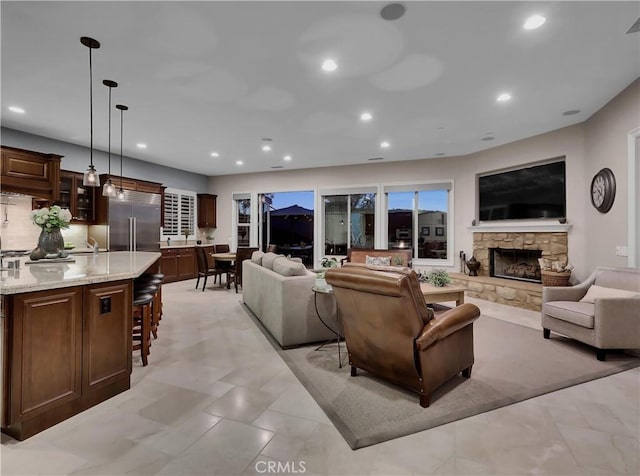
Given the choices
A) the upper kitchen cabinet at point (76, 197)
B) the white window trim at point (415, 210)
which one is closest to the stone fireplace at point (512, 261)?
the white window trim at point (415, 210)

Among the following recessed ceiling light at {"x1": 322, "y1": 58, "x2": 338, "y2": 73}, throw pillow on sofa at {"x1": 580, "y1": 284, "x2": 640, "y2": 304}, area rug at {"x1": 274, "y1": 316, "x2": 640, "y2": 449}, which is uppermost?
recessed ceiling light at {"x1": 322, "y1": 58, "x2": 338, "y2": 73}

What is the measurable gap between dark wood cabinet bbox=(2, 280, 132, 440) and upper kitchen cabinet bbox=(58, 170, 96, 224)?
4411mm

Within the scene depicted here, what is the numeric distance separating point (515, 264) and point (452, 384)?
4.31 m

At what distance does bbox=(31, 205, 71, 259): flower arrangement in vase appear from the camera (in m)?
2.97

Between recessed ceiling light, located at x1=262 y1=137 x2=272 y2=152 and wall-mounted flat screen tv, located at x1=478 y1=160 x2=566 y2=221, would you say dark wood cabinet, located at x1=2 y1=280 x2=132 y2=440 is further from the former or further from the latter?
wall-mounted flat screen tv, located at x1=478 y1=160 x2=566 y2=221

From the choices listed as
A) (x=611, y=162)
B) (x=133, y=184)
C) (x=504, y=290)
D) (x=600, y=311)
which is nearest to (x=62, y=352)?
(x=600, y=311)

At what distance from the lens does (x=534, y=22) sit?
2475mm

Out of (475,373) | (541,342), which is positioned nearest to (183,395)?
(475,373)

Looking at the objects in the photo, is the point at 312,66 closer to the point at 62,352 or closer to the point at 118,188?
the point at 62,352

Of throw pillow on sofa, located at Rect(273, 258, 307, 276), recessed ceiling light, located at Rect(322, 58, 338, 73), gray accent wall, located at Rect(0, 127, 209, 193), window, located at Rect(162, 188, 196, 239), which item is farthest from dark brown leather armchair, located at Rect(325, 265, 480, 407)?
window, located at Rect(162, 188, 196, 239)

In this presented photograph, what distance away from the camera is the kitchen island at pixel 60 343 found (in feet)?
5.83

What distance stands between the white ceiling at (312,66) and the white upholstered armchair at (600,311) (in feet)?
7.17

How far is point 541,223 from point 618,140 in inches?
68.9

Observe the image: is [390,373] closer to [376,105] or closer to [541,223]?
[376,105]
